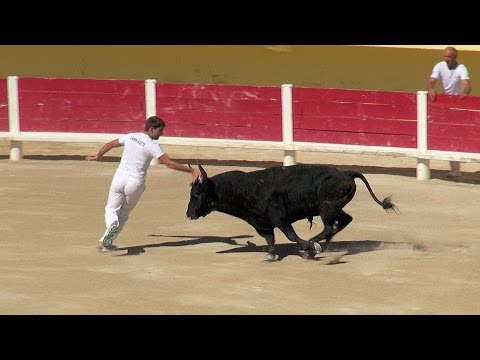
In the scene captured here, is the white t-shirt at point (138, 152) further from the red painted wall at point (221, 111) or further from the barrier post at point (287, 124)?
the red painted wall at point (221, 111)

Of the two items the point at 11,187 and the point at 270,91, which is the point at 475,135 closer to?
the point at 270,91

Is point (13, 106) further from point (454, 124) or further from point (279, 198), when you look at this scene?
point (279, 198)

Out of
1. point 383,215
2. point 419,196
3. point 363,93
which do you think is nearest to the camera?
point 383,215

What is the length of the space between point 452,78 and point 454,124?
1.86 ft

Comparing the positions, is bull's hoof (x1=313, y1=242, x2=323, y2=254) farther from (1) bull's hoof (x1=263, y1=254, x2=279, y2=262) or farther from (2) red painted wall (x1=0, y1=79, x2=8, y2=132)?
(2) red painted wall (x1=0, y1=79, x2=8, y2=132)

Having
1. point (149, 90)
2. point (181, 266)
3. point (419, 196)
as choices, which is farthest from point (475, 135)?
point (181, 266)

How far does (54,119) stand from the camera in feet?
66.3

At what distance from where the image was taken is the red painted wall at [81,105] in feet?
65.2

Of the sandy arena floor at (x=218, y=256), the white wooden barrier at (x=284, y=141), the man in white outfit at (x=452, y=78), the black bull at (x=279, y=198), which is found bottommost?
the sandy arena floor at (x=218, y=256)

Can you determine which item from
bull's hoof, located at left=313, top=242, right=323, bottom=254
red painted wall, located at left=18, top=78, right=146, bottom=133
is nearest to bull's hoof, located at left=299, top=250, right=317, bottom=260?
bull's hoof, located at left=313, top=242, right=323, bottom=254

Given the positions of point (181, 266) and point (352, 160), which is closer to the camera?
point (181, 266)

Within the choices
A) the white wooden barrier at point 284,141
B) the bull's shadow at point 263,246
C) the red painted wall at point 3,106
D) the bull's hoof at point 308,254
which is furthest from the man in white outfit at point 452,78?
the red painted wall at point 3,106

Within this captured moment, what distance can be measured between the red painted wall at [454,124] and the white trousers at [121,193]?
5658 millimetres

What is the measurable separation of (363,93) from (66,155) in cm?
442
